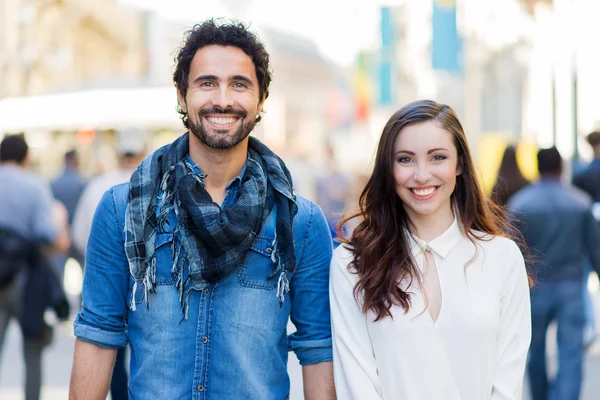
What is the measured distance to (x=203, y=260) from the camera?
12.0 feet

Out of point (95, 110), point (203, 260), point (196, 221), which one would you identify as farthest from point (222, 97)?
point (95, 110)

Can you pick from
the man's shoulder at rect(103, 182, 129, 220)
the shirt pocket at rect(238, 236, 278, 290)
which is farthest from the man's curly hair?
the shirt pocket at rect(238, 236, 278, 290)

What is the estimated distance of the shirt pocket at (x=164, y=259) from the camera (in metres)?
3.70

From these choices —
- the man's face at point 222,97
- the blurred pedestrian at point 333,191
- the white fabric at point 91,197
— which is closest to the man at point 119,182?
the white fabric at point 91,197

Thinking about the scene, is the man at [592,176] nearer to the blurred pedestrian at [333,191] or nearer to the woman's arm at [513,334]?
Answer: the blurred pedestrian at [333,191]

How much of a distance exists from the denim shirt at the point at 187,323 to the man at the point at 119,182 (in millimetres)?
2455

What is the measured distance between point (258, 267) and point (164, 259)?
0.98ft

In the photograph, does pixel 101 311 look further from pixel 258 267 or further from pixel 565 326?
pixel 565 326

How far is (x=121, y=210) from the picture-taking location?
3.76 meters

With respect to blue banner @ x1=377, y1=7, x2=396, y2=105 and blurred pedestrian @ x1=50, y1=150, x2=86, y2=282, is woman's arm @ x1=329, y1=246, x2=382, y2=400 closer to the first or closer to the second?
blurred pedestrian @ x1=50, y1=150, x2=86, y2=282

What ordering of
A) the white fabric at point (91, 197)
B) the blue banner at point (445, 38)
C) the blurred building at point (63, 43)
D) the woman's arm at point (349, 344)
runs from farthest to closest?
1. the blurred building at point (63, 43)
2. the blue banner at point (445, 38)
3. the white fabric at point (91, 197)
4. the woman's arm at point (349, 344)

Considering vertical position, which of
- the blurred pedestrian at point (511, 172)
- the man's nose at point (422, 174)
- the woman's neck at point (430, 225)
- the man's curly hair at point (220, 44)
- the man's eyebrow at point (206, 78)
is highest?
the blurred pedestrian at point (511, 172)

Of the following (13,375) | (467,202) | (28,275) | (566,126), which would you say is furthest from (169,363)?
(566,126)

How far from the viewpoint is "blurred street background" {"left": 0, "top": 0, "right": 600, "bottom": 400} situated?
A: 13109 millimetres
